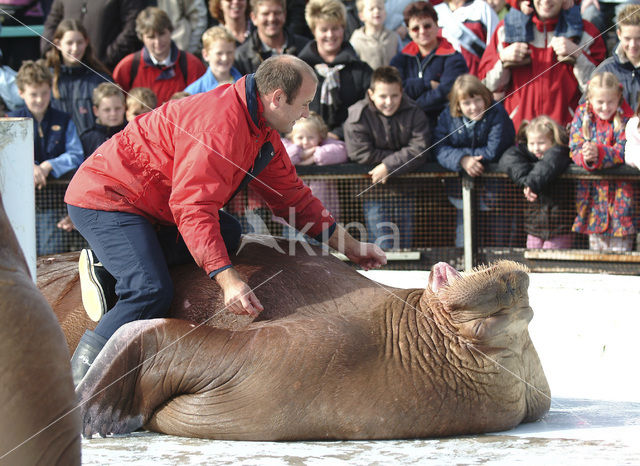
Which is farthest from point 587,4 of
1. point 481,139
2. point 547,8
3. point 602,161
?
point 602,161

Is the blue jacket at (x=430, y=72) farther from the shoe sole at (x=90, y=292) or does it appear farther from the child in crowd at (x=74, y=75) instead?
the shoe sole at (x=90, y=292)

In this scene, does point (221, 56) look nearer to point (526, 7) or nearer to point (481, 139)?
point (481, 139)

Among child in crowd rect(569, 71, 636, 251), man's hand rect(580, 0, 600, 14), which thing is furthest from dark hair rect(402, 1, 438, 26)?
child in crowd rect(569, 71, 636, 251)

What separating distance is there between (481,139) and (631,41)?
1.43 meters

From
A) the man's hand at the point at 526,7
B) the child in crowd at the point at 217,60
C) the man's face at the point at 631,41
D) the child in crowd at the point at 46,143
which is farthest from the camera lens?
the child in crowd at the point at 217,60

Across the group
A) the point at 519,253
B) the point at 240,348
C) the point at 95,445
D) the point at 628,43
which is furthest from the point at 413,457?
the point at 628,43

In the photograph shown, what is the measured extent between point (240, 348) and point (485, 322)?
3.40ft

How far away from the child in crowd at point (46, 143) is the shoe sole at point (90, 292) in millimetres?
3435

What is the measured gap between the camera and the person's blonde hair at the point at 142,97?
782 centimetres

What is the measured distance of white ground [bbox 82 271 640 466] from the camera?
11.5 feet

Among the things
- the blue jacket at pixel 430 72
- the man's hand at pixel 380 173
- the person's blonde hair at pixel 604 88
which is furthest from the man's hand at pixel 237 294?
the blue jacket at pixel 430 72

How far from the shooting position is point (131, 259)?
164 inches

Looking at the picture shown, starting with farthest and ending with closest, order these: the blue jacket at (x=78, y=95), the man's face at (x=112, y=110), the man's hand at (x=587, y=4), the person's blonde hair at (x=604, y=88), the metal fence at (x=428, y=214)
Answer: the man's hand at (x=587, y=4)
the blue jacket at (x=78, y=95)
the man's face at (x=112, y=110)
the metal fence at (x=428, y=214)
the person's blonde hair at (x=604, y=88)

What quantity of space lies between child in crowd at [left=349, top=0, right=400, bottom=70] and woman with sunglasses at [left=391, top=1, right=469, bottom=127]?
0.27 meters
